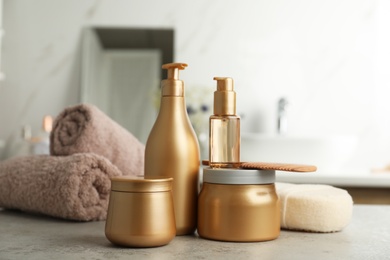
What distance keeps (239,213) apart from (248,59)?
2.09 metres

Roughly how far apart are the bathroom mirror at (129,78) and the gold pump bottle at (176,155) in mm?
1841

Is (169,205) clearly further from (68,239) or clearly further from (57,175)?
(57,175)

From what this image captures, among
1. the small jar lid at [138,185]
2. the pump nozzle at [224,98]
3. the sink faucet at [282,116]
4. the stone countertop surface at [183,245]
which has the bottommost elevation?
the stone countertop surface at [183,245]

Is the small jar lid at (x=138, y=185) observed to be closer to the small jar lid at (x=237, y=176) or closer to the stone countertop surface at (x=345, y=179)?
the small jar lid at (x=237, y=176)

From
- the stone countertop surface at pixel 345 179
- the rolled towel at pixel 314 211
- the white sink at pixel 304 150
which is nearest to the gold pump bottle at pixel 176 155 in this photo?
the rolled towel at pixel 314 211

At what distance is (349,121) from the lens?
8.77ft

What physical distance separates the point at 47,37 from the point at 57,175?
80.8 inches

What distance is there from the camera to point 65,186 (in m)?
0.84

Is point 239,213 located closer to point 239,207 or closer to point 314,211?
point 239,207

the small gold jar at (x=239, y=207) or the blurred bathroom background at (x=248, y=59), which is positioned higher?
the blurred bathroom background at (x=248, y=59)

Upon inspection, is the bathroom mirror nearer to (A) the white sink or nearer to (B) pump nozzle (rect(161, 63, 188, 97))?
(A) the white sink

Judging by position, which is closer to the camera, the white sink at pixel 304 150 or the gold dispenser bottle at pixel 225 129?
the gold dispenser bottle at pixel 225 129

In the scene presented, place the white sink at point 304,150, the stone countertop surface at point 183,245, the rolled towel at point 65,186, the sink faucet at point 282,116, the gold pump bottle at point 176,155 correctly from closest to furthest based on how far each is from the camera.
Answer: the stone countertop surface at point 183,245 < the gold pump bottle at point 176,155 < the rolled towel at point 65,186 < the white sink at point 304,150 < the sink faucet at point 282,116

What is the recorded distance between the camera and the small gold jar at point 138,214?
63 centimetres
